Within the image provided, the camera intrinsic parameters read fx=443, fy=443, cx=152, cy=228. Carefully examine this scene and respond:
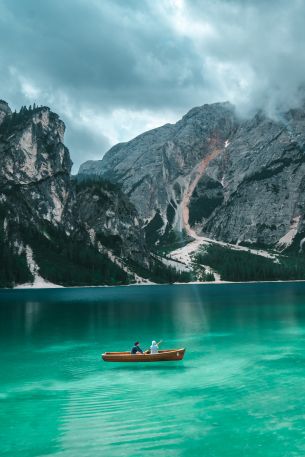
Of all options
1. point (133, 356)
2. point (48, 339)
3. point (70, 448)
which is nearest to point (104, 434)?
point (70, 448)

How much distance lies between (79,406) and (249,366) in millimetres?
21566

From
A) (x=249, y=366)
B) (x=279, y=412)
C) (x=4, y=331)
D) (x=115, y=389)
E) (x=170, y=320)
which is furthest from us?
(x=170, y=320)

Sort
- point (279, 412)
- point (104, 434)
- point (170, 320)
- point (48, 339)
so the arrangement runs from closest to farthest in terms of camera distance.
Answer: point (104, 434)
point (279, 412)
point (48, 339)
point (170, 320)

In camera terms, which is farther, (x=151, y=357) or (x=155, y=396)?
(x=151, y=357)

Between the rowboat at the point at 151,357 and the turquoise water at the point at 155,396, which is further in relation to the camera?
the rowboat at the point at 151,357

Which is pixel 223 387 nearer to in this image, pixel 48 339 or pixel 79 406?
pixel 79 406

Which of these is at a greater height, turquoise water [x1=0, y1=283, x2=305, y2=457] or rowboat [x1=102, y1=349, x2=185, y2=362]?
rowboat [x1=102, y1=349, x2=185, y2=362]

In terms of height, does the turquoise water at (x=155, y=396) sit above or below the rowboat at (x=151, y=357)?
below

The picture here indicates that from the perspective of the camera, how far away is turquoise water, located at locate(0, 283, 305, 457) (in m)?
26.6

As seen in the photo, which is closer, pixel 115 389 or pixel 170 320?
pixel 115 389

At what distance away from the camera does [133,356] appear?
5062cm

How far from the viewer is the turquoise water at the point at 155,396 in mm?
26594

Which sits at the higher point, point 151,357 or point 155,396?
point 151,357

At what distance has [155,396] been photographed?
36906mm
